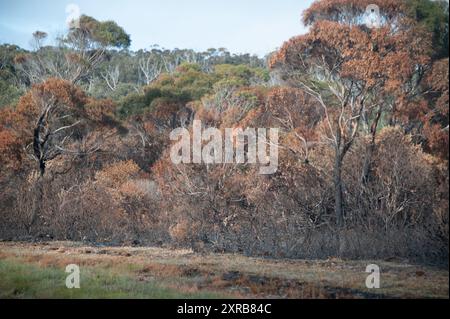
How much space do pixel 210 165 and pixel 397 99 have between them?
6142 mm

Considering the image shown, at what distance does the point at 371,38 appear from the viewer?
51.4ft
